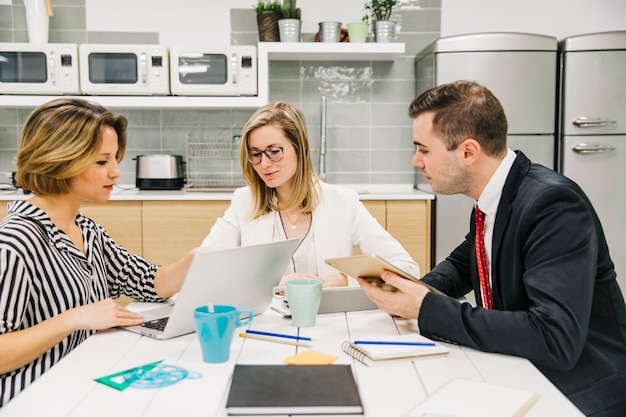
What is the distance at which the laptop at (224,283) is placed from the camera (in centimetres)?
127

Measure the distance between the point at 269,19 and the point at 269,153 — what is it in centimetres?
183

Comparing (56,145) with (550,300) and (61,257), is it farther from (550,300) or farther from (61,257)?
(550,300)

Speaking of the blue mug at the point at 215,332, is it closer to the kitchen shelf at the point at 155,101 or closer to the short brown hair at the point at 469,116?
the short brown hair at the point at 469,116

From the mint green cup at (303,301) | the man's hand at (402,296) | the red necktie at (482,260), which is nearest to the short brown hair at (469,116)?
the red necktie at (482,260)

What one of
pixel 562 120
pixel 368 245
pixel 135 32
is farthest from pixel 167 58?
pixel 562 120

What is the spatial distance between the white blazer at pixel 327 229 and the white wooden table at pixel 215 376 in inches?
30.6

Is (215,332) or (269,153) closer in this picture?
(215,332)

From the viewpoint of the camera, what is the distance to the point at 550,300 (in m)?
1.29

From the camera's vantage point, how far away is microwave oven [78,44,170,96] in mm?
3541

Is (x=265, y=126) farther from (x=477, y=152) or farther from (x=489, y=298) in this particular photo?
(x=489, y=298)

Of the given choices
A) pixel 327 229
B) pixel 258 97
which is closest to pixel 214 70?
pixel 258 97

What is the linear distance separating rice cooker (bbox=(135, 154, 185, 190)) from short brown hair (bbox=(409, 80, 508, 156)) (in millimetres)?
2417

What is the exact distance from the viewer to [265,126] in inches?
85.7

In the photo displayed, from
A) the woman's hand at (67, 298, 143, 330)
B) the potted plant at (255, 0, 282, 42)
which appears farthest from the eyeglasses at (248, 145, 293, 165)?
the potted plant at (255, 0, 282, 42)
